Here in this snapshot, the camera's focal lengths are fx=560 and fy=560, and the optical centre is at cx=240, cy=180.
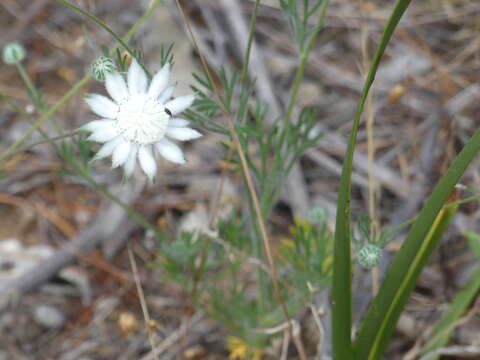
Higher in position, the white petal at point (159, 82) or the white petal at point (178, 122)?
the white petal at point (159, 82)

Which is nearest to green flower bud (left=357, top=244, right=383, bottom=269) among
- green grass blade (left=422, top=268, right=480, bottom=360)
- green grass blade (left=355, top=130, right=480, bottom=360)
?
green grass blade (left=355, top=130, right=480, bottom=360)

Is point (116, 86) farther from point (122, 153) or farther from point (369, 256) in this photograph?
point (369, 256)

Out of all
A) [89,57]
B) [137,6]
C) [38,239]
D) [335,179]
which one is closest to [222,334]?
[335,179]

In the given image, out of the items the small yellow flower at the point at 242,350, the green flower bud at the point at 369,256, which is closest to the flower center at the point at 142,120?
the green flower bud at the point at 369,256

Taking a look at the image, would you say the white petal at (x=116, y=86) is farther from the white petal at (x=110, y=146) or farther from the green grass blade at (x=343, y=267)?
the green grass blade at (x=343, y=267)

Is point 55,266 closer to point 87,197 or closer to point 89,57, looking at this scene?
point 87,197

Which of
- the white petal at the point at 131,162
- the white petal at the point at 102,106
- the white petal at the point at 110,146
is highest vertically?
the white petal at the point at 102,106

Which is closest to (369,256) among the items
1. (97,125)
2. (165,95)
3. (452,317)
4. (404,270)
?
(404,270)
